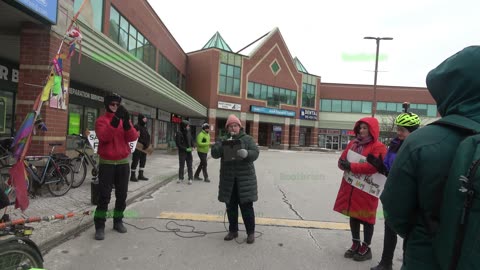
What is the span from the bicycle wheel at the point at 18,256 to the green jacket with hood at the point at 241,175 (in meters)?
2.41

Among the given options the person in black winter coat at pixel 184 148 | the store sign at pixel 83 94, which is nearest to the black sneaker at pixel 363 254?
the person in black winter coat at pixel 184 148

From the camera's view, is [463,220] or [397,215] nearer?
[463,220]

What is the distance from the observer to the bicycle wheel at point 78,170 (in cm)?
829

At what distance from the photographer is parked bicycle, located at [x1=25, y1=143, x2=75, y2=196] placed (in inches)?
267

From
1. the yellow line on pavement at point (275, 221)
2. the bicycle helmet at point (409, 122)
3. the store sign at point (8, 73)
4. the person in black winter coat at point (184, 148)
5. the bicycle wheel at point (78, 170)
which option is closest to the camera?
the bicycle helmet at point (409, 122)

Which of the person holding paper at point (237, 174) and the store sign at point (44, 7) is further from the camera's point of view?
the store sign at point (44, 7)

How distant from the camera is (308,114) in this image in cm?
4906

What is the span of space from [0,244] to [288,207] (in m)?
5.86

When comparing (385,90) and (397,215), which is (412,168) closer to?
(397,215)

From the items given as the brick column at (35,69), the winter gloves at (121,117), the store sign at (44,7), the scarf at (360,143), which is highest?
the store sign at (44,7)

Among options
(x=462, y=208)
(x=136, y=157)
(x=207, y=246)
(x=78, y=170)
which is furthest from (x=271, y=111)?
(x=462, y=208)

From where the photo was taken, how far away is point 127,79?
1284 centimetres

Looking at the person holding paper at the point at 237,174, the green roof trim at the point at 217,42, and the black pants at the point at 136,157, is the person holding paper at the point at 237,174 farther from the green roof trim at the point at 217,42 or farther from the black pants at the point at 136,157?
the green roof trim at the point at 217,42

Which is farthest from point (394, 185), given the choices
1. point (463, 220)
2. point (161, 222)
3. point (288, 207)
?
point (288, 207)
